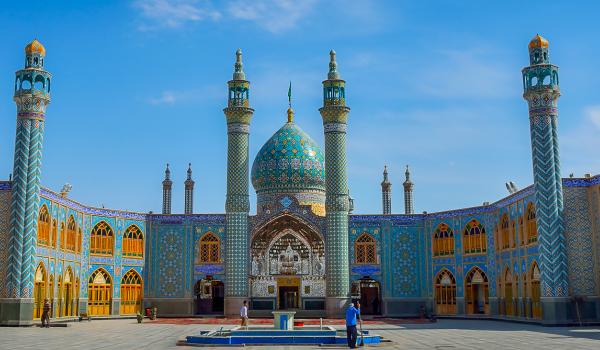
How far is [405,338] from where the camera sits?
65.3 feet

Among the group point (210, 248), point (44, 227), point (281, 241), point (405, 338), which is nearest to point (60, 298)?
point (44, 227)

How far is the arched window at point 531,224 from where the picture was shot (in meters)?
27.2

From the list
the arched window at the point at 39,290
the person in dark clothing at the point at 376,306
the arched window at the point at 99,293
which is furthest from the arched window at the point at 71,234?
the person in dark clothing at the point at 376,306

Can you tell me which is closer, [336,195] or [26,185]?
[26,185]

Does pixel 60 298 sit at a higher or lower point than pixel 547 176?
lower

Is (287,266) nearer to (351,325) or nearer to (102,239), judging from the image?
(102,239)

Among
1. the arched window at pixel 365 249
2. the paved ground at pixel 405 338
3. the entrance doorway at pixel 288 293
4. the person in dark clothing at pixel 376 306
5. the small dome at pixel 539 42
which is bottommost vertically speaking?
the paved ground at pixel 405 338

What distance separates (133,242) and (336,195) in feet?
32.8

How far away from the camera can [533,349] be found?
1577cm

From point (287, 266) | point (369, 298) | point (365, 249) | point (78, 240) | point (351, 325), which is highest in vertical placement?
point (78, 240)

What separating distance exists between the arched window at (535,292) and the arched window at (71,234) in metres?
19.1

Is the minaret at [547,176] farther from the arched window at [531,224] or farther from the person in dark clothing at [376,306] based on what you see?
the person in dark clothing at [376,306]

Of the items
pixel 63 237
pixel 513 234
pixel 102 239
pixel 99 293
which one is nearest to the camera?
pixel 513 234


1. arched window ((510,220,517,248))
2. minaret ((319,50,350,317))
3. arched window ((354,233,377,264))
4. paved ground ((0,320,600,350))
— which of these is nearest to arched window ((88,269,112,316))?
paved ground ((0,320,600,350))
